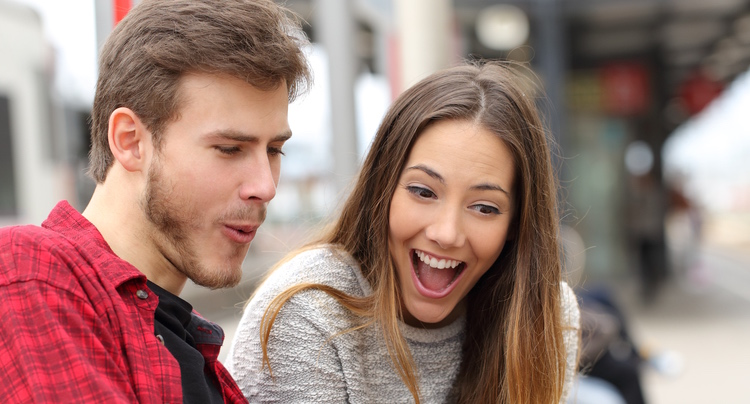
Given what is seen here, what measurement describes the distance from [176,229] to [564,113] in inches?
348

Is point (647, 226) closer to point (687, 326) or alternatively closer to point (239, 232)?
point (687, 326)

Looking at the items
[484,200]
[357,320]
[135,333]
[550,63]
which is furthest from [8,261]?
[550,63]

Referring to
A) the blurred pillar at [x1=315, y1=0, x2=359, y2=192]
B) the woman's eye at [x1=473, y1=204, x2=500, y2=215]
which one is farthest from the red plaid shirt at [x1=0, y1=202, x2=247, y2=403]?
Result: the blurred pillar at [x1=315, y1=0, x2=359, y2=192]

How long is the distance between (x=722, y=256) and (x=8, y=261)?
28067 mm

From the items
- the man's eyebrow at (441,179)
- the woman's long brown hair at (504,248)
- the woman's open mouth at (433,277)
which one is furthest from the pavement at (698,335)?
the man's eyebrow at (441,179)

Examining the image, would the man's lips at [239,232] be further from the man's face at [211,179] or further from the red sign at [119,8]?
the red sign at [119,8]

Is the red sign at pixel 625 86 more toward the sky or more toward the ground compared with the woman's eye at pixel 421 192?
more toward the sky

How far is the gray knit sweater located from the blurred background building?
0.44 meters

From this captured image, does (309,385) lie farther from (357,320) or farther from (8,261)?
(8,261)

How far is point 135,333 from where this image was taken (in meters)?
1.42

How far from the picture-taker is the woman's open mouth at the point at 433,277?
2.21 m

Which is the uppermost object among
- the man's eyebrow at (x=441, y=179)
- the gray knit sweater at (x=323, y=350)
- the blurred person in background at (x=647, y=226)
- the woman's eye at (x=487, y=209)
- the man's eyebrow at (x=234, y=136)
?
the man's eyebrow at (x=234, y=136)

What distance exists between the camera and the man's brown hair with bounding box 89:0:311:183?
5.20 feet

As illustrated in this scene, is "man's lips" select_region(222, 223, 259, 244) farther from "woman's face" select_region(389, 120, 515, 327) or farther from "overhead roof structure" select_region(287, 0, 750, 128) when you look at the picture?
"overhead roof structure" select_region(287, 0, 750, 128)
